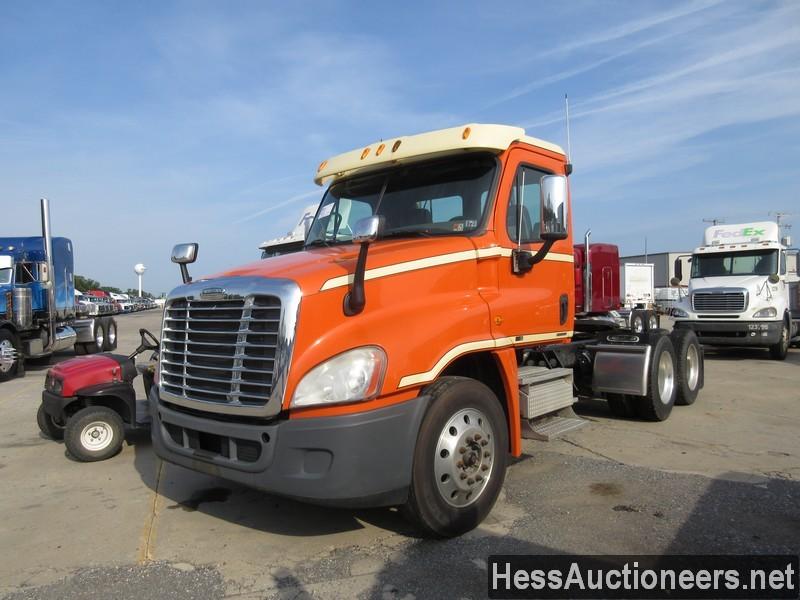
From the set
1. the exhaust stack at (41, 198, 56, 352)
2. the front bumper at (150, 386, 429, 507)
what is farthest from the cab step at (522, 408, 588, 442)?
the exhaust stack at (41, 198, 56, 352)

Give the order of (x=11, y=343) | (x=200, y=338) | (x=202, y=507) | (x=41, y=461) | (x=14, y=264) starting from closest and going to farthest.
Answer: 1. (x=200, y=338)
2. (x=202, y=507)
3. (x=41, y=461)
4. (x=11, y=343)
5. (x=14, y=264)

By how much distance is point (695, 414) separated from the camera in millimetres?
7492

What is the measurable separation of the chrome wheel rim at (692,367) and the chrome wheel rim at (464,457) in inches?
196

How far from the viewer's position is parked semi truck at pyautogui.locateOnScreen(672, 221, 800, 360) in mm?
13328

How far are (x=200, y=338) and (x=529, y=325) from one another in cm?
248

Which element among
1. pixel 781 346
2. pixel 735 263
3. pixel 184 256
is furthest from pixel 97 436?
pixel 735 263

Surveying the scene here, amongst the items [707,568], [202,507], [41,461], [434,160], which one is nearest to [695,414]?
[707,568]

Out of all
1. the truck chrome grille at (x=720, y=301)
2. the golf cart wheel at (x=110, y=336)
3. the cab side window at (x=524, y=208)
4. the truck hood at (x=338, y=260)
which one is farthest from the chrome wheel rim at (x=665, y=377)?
the golf cart wheel at (x=110, y=336)

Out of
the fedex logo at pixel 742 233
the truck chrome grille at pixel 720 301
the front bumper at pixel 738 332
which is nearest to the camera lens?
the front bumper at pixel 738 332

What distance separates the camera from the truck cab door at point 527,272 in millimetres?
4496

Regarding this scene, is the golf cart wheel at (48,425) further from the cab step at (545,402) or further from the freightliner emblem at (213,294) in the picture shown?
the cab step at (545,402)

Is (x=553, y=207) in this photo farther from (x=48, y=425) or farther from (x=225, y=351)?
(x=48, y=425)

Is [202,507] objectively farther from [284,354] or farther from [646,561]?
[646,561]

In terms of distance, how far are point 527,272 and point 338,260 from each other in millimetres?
1632
